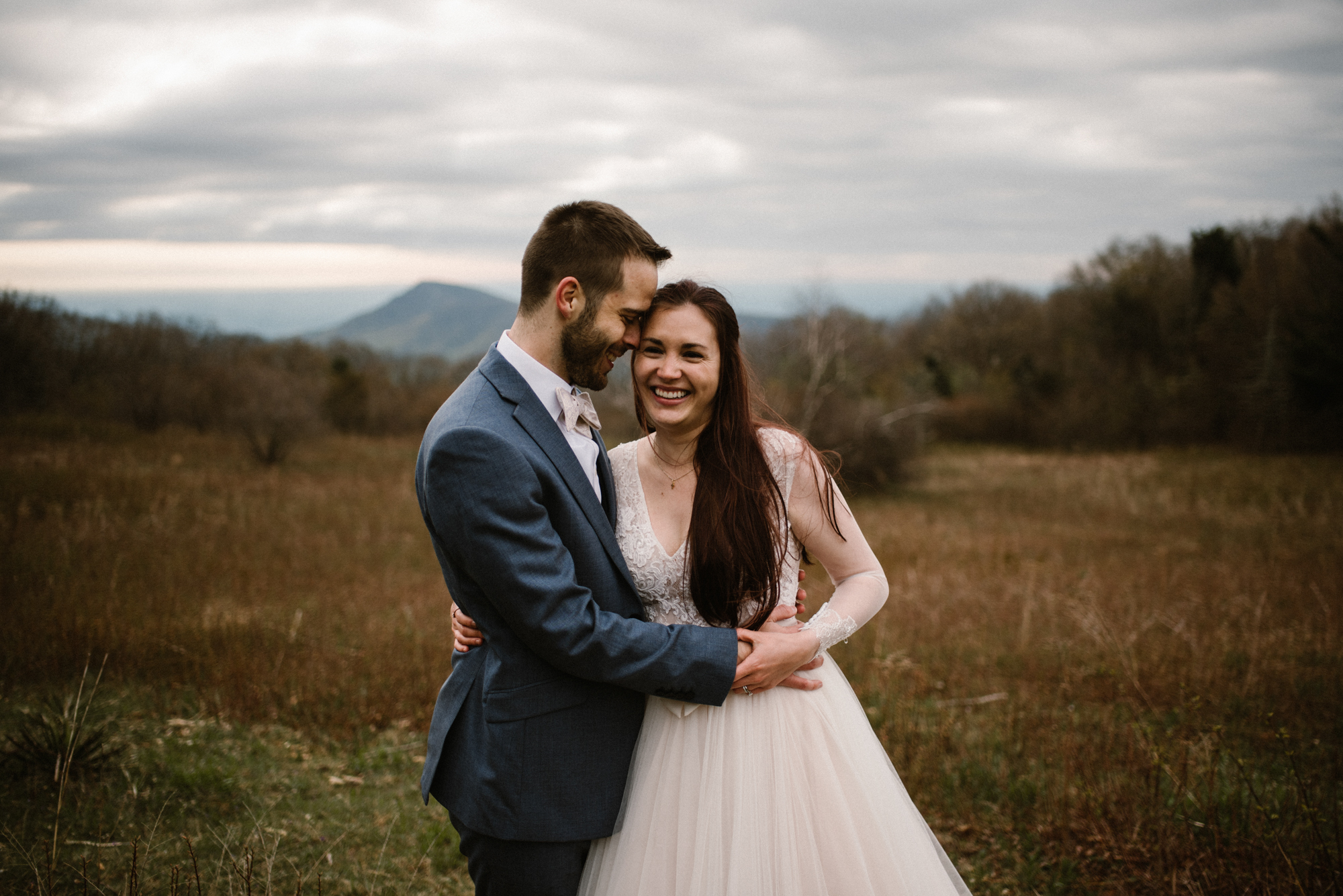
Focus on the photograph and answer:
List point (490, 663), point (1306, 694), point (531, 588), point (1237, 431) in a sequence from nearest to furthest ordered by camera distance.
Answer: point (531, 588)
point (490, 663)
point (1306, 694)
point (1237, 431)

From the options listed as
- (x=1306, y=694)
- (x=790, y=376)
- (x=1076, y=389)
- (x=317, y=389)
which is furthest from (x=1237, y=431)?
(x=317, y=389)

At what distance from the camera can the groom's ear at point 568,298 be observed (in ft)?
7.55

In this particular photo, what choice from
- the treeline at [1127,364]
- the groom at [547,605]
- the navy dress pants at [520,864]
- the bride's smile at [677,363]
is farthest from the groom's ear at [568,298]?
the treeline at [1127,364]

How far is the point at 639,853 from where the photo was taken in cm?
226

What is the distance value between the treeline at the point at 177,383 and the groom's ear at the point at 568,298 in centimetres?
1629

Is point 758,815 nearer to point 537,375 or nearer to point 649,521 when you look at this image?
point 649,521

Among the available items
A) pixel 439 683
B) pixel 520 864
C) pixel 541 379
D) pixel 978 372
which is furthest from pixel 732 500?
pixel 978 372

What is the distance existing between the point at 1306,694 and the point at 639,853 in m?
6.36

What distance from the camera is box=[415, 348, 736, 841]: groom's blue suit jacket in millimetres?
1974

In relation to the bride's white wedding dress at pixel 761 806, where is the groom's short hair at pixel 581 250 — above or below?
above

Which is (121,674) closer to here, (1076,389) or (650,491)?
(650,491)

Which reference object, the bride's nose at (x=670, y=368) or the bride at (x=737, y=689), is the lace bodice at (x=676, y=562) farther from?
the bride's nose at (x=670, y=368)

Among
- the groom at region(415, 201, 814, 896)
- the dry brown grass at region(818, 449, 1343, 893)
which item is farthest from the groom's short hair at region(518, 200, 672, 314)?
the dry brown grass at region(818, 449, 1343, 893)

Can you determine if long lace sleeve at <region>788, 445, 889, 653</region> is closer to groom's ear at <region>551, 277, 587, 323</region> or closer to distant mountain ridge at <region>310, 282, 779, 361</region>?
groom's ear at <region>551, 277, 587, 323</region>
